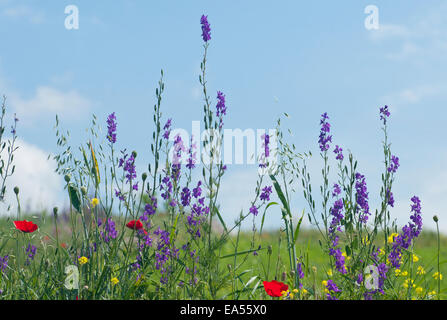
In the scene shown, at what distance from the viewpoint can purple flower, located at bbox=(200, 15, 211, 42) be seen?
313cm

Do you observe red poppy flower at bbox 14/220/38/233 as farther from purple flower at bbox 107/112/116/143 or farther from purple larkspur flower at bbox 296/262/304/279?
purple larkspur flower at bbox 296/262/304/279

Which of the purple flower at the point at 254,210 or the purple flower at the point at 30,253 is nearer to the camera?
the purple flower at the point at 254,210

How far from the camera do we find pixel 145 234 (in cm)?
317

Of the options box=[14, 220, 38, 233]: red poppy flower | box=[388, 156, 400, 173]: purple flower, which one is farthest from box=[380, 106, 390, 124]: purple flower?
box=[14, 220, 38, 233]: red poppy flower

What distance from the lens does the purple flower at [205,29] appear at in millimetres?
3127

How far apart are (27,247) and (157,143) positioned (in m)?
1.63

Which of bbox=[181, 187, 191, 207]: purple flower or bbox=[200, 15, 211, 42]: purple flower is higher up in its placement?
bbox=[200, 15, 211, 42]: purple flower

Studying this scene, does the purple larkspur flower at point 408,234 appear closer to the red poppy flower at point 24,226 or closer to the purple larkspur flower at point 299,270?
the purple larkspur flower at point 299,270

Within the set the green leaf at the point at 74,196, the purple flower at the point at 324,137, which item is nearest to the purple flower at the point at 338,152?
the purple flower at the point at 324,137

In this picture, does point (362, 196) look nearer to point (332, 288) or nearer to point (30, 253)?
point (332, 288)
